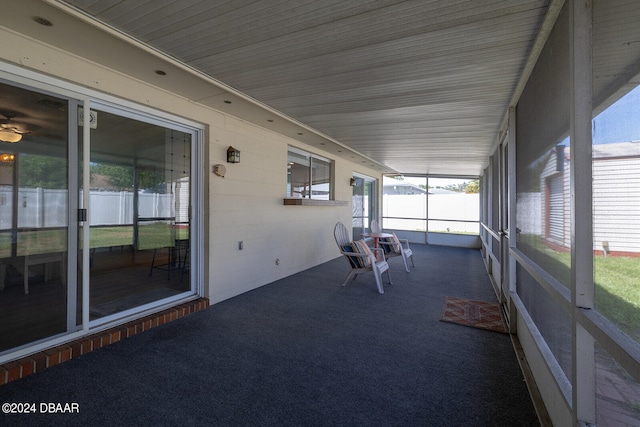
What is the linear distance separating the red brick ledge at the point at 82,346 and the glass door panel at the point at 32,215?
0.17m

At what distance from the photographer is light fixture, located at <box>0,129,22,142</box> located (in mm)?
2117

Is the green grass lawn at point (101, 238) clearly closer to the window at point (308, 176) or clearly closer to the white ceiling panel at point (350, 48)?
the white ceiling panel at point (350, 48)

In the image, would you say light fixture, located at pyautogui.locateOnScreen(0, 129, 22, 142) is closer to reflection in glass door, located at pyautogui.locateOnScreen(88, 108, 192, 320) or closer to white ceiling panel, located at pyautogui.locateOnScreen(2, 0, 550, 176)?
reflection in glass door, located at pyautogui.locateOnScreen(88, 108, 192, 320)

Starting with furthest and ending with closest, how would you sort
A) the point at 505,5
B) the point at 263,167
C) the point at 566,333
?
1. the point at 263,167
2. the point at 505,5
3. the point at 566,333

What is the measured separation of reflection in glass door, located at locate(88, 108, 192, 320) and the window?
2114mm

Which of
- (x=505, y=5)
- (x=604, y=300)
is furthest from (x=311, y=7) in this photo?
(x=604, y=300)

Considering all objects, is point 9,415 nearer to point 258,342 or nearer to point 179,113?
point 258,342

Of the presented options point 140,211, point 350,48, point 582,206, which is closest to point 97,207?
point 140,211

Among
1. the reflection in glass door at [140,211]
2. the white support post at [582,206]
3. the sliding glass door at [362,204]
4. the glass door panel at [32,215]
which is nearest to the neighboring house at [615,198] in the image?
the white support post at [582,206]

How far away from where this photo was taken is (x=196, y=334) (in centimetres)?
287

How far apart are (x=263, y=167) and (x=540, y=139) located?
3.52 m

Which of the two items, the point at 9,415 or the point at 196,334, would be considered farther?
the point at 196,334

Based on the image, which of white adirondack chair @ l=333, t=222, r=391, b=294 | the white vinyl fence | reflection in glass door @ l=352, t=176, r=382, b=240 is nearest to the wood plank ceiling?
the white vinyl fence

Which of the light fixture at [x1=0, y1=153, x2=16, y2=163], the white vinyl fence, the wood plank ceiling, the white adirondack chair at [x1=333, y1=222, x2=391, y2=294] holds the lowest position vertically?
the white adirondack chair at [x1=333, y1=222, x2=391, y2=294]
